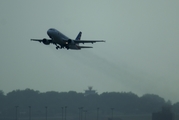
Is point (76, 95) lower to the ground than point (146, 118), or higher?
higher

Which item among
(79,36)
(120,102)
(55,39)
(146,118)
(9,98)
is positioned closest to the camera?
(55,39)

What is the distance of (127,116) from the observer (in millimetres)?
134125

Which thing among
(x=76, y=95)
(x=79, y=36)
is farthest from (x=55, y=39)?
(x=76, y=95)

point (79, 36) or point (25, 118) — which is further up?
point (79, 36)

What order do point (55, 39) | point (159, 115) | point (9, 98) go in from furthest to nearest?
point (9, 98) < point (159, 115) < point (55, 39)

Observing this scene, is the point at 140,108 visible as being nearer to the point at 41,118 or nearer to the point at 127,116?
the point at 127,116

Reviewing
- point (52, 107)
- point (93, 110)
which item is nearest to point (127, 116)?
point (93, 110)

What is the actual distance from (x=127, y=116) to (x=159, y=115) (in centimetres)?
2659

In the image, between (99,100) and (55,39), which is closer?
(55,39)

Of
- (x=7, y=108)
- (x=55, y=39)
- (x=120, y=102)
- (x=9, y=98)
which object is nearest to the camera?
(x=55, y=39)

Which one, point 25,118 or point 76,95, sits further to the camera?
point 76,95

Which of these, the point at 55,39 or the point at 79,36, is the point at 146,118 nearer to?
the point at 79,36

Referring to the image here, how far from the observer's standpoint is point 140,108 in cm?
13012

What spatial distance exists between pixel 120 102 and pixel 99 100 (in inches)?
712
